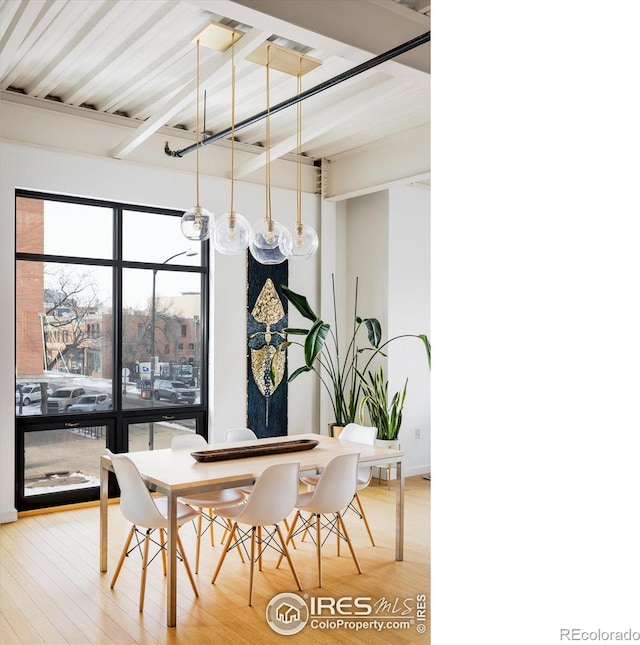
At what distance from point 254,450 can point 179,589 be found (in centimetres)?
88

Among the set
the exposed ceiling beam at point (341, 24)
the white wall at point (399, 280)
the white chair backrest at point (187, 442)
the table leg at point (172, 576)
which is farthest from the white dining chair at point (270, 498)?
the white wall at point (399, 280)

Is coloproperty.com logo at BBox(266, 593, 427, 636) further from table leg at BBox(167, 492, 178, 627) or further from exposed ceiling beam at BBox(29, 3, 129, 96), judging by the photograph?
exposed ceiling beam at BBox(29, 3, 129, 96)

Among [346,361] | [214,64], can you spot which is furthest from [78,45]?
[346,361]

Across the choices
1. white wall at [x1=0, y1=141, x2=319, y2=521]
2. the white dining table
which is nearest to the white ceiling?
white wall at [x1=0, y1=141, x2=319, y2=521]

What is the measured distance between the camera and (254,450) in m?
3.87

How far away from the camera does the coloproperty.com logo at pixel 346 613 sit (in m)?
3.01

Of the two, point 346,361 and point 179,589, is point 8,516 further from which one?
point 346,361

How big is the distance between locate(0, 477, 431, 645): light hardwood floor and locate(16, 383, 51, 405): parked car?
945mm

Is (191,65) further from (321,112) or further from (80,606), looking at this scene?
(80,606)

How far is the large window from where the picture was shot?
510cm

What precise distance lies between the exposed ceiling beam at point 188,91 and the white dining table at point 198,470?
2.37 meters
